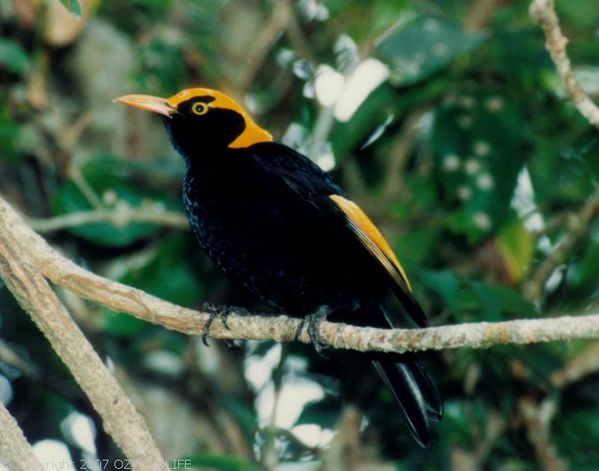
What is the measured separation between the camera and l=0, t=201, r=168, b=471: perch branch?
2877 mm

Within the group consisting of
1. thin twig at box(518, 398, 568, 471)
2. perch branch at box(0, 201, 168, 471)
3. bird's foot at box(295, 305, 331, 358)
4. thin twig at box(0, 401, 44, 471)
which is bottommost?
thin twig at box(0, 401, 44, 471)

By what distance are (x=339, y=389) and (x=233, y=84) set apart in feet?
5.39

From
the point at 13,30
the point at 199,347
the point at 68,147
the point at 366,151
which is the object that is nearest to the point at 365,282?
the point at 199,347

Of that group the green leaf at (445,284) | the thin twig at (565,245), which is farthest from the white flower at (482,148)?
the green leaf at (445,284)

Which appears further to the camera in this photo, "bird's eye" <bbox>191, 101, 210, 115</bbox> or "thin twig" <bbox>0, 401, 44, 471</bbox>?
"bird's eye" <bbox>191, 101, 210, 115</bbox>

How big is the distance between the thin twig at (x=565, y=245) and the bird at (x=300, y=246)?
46.0 inches

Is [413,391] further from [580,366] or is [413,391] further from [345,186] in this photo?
[345,186]

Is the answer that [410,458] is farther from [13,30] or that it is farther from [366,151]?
[13,30]

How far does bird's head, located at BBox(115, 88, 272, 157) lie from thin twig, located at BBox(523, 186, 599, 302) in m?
1.45

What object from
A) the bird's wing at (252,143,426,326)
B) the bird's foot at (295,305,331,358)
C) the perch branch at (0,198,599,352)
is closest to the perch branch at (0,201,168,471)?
the perch branch at (0,198,599,352)

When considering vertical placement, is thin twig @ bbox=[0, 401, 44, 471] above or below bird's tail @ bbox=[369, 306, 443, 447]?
below

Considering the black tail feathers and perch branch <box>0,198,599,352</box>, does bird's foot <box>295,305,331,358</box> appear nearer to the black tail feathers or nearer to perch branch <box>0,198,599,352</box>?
perch branch <box>0,198,599,352</box>

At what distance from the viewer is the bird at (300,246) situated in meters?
3.92

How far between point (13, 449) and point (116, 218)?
238cm
